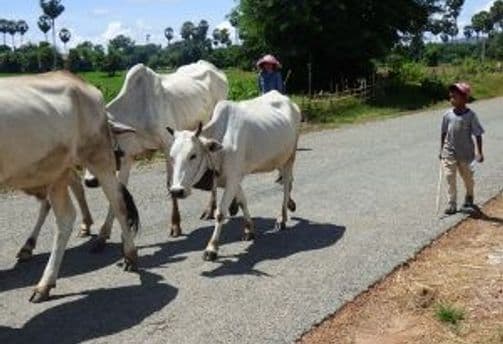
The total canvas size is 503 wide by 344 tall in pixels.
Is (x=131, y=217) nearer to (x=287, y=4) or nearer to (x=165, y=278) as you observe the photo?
(x=165, y=278)

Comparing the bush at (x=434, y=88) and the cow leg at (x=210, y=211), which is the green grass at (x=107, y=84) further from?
the bush at (x=434, y=88)

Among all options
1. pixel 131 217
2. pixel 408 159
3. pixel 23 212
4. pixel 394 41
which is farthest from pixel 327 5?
pixel 131 217

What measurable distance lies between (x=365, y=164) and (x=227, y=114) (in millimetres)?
6347

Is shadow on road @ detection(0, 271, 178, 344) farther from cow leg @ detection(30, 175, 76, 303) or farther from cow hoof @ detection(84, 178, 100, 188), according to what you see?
cow hoof @ detection(84, 178, 100, 188)

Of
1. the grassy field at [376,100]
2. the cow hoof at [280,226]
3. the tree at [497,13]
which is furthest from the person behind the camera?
the tree at [497,13]

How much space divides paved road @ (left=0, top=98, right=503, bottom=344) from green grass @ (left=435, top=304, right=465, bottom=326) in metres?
0.77

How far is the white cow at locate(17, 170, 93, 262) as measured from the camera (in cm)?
757

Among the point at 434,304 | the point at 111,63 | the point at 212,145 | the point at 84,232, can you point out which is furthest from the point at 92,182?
the point at 111,63

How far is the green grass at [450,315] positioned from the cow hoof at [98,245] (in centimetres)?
351

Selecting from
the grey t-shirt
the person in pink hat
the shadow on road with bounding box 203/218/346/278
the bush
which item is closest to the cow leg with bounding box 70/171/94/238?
the shadow on road with bounding box 203/218/346/278

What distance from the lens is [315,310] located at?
606 centimetres

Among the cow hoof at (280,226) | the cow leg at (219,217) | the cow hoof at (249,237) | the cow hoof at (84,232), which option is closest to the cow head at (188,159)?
the cow leg at (219,217)

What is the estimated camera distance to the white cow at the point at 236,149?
7070mm

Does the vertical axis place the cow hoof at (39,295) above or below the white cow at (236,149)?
below
